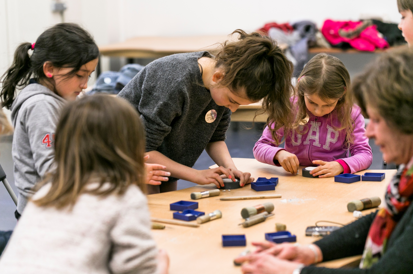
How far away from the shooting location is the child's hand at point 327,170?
2.13 meters

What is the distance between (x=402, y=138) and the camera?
106cm

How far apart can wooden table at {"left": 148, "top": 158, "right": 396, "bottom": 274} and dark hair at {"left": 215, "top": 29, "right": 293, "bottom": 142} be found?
1.33 feet

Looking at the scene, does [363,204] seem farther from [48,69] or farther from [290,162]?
[48,69]

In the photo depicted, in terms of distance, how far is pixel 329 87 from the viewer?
2.18 m

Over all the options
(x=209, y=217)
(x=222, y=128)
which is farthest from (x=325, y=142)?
(x=209, y=217)

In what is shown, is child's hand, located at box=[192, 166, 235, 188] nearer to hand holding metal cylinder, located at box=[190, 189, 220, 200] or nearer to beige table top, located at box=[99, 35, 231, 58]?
hand holding metal cylinder, located at box=[190, 189, 220, 200]

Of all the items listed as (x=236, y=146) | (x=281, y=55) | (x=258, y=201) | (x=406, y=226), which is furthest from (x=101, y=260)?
(x=236, y=146)

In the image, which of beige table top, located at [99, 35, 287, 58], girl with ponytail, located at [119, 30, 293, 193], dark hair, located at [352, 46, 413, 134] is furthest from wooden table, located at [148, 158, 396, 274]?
beige table top, located at [99, 35, 287, 58]

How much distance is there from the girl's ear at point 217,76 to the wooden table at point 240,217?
488mm

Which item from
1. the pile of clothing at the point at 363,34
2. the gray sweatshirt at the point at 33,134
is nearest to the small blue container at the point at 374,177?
the gray sweatshirt at the point at 33,134

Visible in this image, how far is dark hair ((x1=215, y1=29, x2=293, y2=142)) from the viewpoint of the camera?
1791 millimetres

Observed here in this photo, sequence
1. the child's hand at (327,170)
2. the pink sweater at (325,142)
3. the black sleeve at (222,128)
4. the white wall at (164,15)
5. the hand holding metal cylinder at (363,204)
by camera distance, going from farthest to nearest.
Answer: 1. the white wall at (164,15)
2. the pink sweater at (325,142)
3. the black sleeve at (222,128)
4. the child's hand at (327,170)
5. the hand holding metal cylinder at (363,204)

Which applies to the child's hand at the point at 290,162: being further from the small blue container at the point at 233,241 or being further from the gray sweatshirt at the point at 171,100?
the small blue container at the point at 233,241

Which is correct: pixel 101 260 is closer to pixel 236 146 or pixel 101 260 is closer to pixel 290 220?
pixel 290 220
